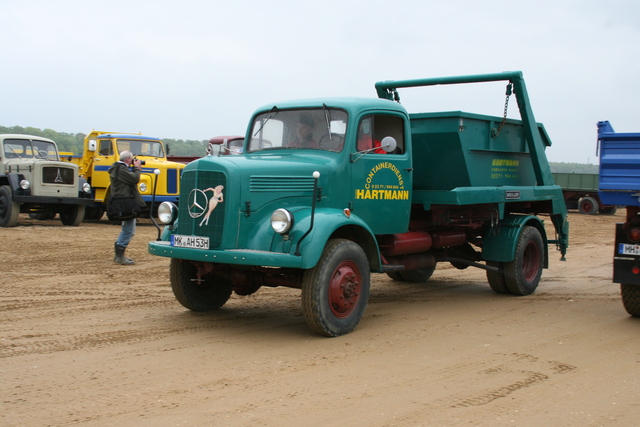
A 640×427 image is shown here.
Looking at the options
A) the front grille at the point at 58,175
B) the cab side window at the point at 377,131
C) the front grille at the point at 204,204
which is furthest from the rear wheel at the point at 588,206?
the front grille at the point at 204,204

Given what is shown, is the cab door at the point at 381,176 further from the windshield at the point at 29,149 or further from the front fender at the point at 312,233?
the windshield at the point at 29,149

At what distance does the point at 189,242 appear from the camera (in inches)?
266

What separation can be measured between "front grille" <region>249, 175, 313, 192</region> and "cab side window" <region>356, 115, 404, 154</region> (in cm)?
82

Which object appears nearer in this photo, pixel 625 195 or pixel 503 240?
pixel 625 195

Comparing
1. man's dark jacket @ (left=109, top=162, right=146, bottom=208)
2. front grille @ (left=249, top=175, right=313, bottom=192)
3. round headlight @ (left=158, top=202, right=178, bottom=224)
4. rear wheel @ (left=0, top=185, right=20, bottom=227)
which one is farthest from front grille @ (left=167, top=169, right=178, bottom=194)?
front grille @ (left=249, top=175, right=313, bottom=192)

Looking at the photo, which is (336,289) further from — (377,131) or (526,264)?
(526,264)

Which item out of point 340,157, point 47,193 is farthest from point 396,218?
point 47,193

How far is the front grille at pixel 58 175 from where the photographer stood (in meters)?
17.3

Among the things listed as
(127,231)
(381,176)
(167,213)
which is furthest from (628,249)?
(127,231)

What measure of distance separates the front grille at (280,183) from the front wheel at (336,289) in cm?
64

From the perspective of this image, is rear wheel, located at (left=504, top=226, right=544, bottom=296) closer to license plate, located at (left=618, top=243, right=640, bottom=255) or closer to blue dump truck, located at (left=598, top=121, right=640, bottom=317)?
blue dump truck, located at (left=598, top=121, right=640, bottom=317)

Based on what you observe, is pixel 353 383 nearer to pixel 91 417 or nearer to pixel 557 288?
pixel 91 417

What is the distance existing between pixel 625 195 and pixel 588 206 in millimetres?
23722

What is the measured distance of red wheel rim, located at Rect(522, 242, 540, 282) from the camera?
985 cm
